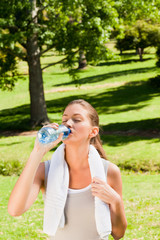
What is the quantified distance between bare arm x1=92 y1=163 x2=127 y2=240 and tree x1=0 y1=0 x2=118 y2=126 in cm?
1581

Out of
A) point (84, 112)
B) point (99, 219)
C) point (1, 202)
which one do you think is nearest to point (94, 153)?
point (84, 112)

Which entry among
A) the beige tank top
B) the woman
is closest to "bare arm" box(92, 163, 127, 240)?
the woman

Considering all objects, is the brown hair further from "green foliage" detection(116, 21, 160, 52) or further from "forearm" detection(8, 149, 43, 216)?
"green foliage" detection(116, 21, 160, 52)

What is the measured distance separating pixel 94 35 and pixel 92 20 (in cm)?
78

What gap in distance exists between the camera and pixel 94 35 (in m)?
19.8

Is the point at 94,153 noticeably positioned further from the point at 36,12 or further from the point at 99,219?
the point at 36,12

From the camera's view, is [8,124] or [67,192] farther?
[8,124]

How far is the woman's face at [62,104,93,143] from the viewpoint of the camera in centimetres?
278

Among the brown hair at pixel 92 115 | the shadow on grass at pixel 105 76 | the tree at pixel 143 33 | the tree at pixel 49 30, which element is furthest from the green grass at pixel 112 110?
the brown hair at pixel 92 115

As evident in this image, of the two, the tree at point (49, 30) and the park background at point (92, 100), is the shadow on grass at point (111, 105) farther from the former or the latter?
the tree at point (49, 30)

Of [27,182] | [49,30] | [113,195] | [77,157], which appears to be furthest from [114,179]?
[49,30]

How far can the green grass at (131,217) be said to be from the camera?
21.8 ft

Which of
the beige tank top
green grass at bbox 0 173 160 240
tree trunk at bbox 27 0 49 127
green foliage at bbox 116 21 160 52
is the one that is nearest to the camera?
the beige tank top

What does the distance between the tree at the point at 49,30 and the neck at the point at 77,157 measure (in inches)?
617
